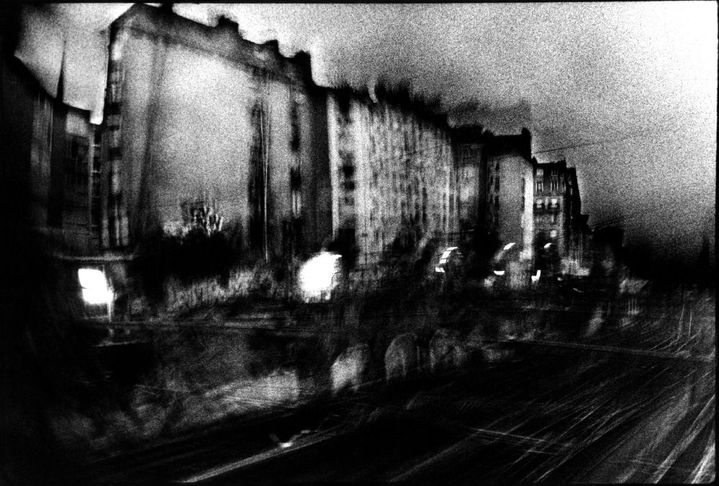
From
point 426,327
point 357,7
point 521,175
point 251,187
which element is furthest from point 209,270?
point 521,175

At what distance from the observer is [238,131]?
186 inches

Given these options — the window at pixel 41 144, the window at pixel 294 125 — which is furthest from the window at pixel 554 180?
the window at pixel 41 144

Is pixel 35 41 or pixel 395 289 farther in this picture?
pixel 395 289

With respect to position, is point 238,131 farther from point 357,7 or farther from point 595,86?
point 595,86

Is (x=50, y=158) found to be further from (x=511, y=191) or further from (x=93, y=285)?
(x=511, y=191)

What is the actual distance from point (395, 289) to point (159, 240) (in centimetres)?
214

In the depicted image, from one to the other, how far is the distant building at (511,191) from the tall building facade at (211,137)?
1.53m

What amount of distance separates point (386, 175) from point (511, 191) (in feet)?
3.78

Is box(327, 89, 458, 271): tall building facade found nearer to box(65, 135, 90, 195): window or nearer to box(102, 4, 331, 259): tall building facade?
box(102, 4, 331, 259): tall building facade

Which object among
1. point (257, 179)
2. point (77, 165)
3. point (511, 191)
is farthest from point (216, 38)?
point (511, 191)

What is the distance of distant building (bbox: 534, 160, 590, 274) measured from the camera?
15.5ft

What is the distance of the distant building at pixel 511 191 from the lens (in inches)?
185

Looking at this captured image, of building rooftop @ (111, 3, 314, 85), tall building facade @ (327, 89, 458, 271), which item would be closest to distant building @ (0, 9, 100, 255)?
building rooftop @ (111, 3, 314, 85)

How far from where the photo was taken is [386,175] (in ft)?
15.8
